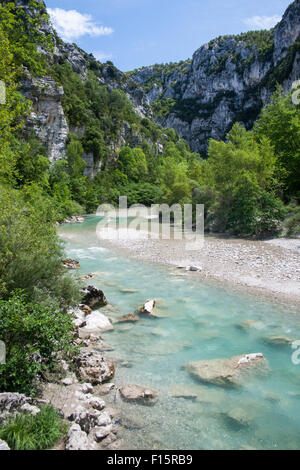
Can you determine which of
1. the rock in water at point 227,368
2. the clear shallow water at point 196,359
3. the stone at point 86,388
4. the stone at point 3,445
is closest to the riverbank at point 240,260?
the clear shallow water at point 196,359

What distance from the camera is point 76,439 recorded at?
13.8 ft

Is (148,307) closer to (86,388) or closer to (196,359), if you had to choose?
(196,359)

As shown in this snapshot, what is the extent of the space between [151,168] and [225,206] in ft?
185

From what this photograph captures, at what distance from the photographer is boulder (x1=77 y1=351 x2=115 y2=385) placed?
6.11m

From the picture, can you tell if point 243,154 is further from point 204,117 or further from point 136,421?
point 204,117

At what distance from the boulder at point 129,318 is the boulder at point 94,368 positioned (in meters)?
2.53

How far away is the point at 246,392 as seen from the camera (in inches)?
236

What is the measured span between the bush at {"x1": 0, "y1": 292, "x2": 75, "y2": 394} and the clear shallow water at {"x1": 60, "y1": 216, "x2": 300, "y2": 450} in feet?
6.16

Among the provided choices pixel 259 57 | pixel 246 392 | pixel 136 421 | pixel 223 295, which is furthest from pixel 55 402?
pixel 259 57

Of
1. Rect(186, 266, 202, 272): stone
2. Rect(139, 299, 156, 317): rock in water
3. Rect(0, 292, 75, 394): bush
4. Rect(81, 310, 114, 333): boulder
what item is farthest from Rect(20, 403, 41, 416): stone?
Rect(186, 266, 202, 272): stone

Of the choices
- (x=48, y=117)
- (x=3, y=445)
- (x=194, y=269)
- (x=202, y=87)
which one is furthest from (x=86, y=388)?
(x=202, y=87)

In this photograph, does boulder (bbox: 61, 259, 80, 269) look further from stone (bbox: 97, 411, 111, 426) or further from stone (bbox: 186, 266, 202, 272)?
stone (bbox: 97, 411, 111, 426)

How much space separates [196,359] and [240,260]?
9.59m
